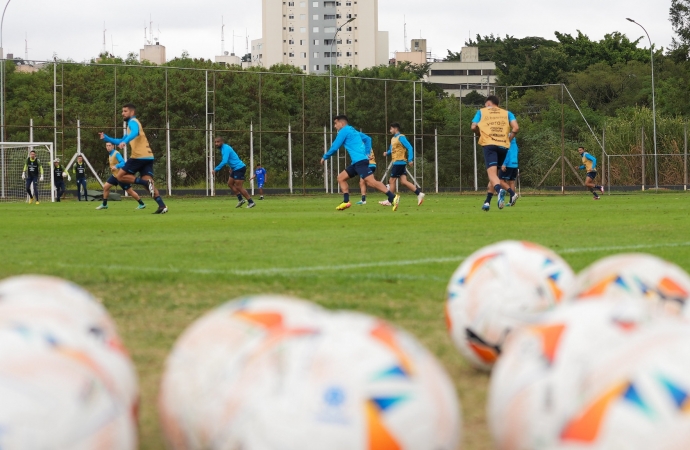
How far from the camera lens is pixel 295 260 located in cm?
827

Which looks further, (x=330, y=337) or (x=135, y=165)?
(x=135, y=165)

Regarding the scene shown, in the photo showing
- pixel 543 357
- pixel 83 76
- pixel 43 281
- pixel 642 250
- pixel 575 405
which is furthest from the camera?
pixel 83 76

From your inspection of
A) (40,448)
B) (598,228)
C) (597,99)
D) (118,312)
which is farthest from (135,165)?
(597,99)

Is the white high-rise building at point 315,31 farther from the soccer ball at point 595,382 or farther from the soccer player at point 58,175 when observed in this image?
the soccer ball at point 595,382

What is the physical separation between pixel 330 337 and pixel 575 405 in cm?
54

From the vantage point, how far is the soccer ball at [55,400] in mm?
1897

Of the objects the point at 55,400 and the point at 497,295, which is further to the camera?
the point at 497,295

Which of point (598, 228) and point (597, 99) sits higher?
point (597, 99)

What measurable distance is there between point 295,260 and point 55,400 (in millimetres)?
6303

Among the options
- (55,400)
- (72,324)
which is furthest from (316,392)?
(72,324)

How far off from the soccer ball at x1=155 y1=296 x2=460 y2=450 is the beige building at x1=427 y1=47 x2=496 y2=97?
126m

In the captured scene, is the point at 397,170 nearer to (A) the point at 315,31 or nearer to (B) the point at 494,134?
(B) the point at 494,134

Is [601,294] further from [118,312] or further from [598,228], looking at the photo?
[598,228]

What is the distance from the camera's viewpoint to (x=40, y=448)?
1896mm
